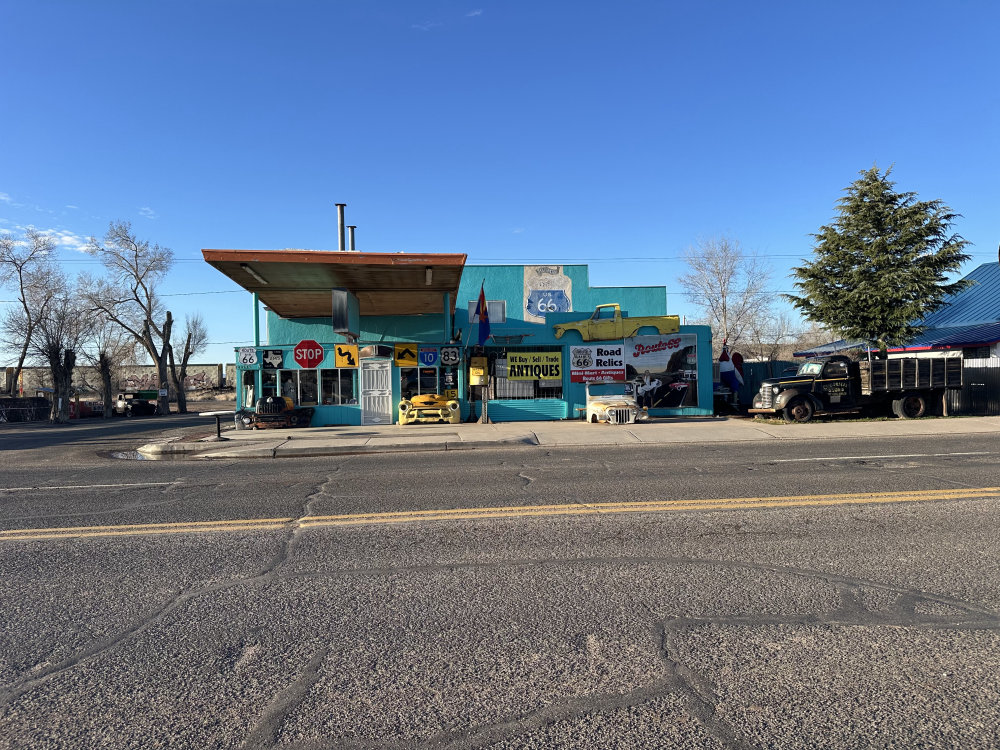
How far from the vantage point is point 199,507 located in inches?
291

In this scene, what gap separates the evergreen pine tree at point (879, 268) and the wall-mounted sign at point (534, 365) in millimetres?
9361

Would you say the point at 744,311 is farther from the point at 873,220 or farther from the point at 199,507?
the point at 199,507

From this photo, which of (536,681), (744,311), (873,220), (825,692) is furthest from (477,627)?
(744,311)

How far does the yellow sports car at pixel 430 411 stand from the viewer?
19.9 m

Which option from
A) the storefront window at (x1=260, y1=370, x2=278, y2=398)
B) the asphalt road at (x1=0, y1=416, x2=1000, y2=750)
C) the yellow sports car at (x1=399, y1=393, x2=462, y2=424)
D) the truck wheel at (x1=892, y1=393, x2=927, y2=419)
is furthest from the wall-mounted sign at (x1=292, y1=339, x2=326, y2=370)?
the truck wheel at (x1=892, y1=393, x2=927, y2=419)

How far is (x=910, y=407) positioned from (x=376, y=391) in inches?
670

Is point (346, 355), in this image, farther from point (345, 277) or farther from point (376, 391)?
point (345, 277)

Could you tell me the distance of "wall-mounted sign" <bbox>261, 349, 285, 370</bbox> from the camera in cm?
2070

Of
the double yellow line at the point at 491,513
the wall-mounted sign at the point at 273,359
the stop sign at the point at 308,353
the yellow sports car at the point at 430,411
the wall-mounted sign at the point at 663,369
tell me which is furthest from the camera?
the wall-mounted sign at the point at 663,369

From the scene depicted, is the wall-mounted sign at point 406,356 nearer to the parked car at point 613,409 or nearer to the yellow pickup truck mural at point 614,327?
the yellow pickup truck mural at point 614,327

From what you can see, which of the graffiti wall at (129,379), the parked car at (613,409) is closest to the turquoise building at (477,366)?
the parked car at (613,409)

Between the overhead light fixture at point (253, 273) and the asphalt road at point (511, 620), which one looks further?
the overhead light fixture at point (253, 273)

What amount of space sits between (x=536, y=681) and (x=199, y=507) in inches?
229

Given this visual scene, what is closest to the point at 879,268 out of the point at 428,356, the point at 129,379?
the point at 428,356
